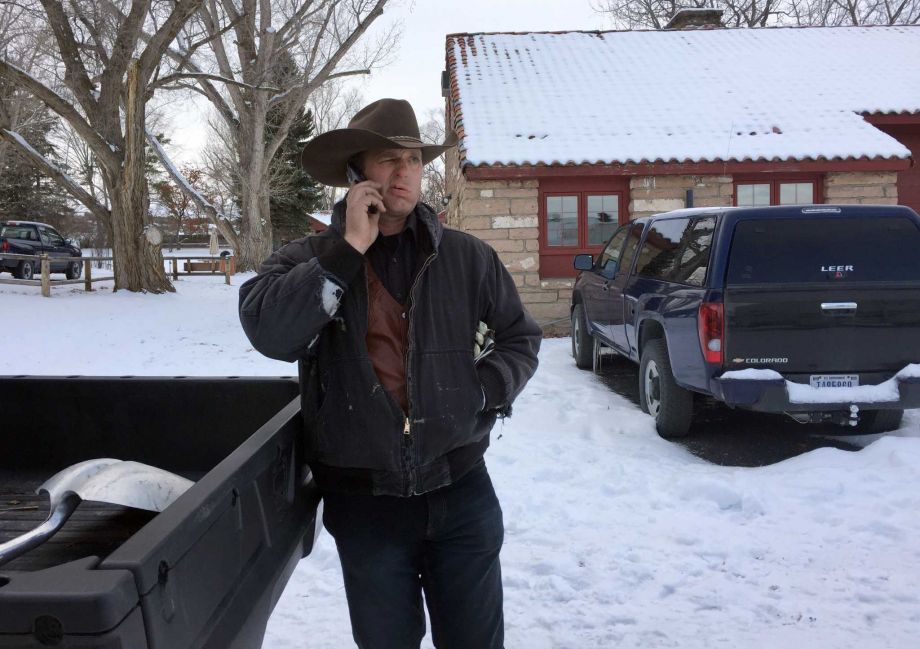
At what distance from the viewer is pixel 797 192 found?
12.9m

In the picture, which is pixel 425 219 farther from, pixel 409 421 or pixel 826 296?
pixel 826 296

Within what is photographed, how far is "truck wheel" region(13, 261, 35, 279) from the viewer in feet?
66.7

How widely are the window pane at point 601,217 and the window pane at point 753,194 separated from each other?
2.14 meters

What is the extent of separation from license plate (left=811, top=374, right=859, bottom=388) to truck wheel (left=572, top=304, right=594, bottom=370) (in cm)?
382

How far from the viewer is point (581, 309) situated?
30.1 ft

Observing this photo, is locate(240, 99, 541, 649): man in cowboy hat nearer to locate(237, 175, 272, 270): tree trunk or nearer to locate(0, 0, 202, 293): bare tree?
locate(0, 0, 202, 293): bare tree

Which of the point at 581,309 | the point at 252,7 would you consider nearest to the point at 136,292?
the point at 252,7

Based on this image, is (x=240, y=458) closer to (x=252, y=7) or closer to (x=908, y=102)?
(x=908, y=102)

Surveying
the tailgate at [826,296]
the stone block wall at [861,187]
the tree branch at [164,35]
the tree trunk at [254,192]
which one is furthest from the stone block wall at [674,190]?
the tree trunk at [254,192]

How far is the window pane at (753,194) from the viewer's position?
503 inches

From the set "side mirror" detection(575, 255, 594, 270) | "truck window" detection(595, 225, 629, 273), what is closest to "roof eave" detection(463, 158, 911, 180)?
"truck window" detection(595, 225, 629, 273)

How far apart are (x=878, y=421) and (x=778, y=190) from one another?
26.3ft

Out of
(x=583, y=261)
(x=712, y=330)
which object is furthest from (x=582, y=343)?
(x=712, y=330)

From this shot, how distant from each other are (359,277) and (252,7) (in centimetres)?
1870
